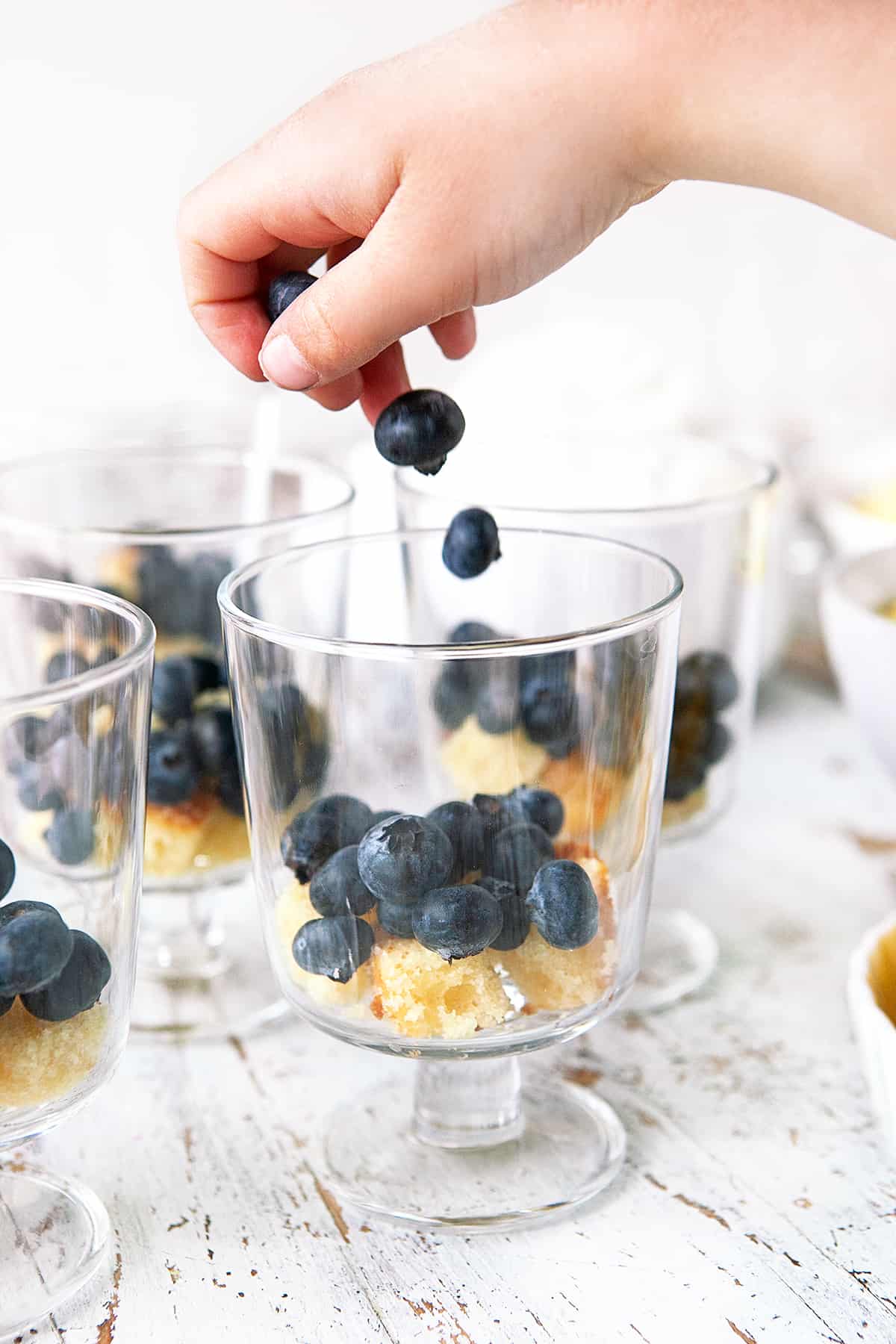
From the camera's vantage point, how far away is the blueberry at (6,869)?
458 mm

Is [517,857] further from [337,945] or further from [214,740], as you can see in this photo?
[214,740]

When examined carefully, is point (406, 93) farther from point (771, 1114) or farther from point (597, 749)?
point (771, 1114)

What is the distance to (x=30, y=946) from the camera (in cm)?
45

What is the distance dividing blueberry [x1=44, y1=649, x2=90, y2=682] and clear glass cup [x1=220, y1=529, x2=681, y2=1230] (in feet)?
0.20

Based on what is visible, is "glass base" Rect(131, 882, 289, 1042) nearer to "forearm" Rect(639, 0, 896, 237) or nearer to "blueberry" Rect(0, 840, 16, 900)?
"blueberry" Rect(0, 840, 16, 900)

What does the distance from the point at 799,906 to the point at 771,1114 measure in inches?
8.3

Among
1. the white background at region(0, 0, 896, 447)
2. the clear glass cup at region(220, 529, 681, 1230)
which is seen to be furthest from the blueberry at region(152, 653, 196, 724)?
the white background at region(0, 0, 896, 447)

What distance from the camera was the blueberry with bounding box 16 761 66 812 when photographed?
1.48 ft

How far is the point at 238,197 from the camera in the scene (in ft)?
1.68

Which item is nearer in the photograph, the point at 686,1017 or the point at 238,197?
the point at 238,197

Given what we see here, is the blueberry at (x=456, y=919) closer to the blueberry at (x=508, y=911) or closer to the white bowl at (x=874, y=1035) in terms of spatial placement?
the blueberry at (x=508, y=911)

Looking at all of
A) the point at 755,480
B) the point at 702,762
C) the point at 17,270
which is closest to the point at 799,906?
the point at 702,762

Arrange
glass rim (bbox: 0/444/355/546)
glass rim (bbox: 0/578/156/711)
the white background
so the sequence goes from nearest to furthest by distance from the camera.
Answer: glass rim (bbox: 0/578/156/711) < glass rim (bbox: 0/444/355/546) < the white background

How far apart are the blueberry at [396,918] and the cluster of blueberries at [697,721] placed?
0.26m
